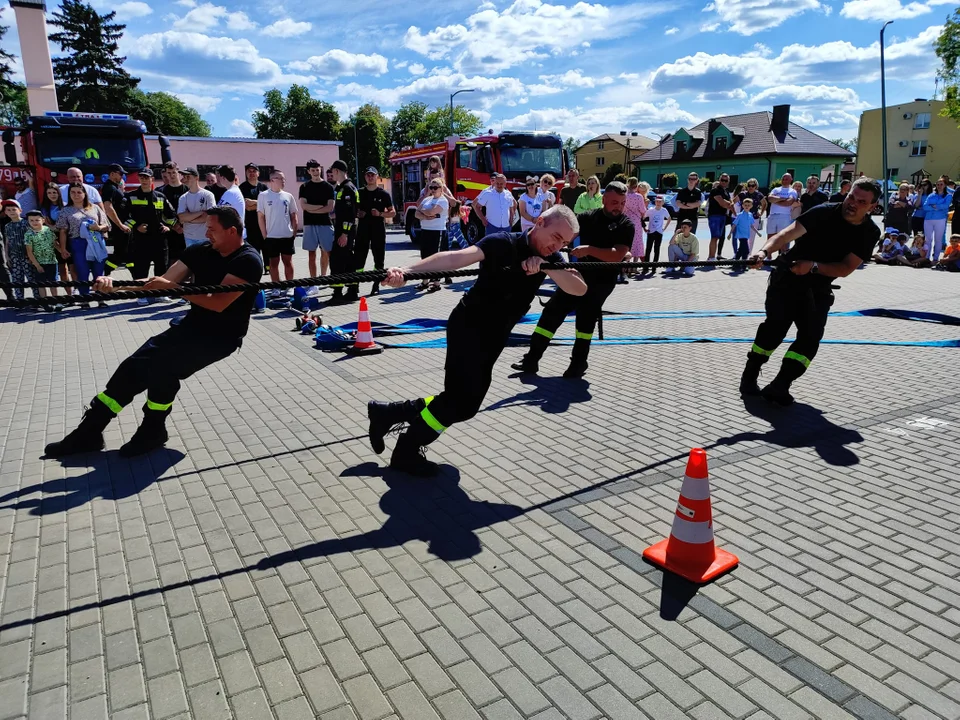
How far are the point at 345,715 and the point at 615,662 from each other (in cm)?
107

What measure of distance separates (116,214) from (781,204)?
13.7 meters

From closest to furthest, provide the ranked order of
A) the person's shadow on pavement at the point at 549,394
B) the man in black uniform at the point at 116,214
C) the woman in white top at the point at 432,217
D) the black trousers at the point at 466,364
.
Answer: the black trousers at the point at 466,364 < the person's shadow on pavement at the point at 549,394 < the man in black uniform at the point at 116,214 < the woman in white top at the point at 432,217

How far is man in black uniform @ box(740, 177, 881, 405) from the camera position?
5480mm

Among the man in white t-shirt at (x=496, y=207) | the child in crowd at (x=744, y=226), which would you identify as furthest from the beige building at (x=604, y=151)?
the man in white t-shirt at (x=496, y=207)

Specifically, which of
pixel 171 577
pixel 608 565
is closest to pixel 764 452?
pixel 608 565

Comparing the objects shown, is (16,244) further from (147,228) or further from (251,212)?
(251,212)

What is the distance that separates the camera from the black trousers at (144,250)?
10.4 m

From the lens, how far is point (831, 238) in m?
5.57

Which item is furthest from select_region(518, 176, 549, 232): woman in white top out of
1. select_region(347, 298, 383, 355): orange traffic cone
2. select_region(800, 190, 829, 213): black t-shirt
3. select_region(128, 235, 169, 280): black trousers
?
select_region(800, 190, 829, 213): black t-shirt

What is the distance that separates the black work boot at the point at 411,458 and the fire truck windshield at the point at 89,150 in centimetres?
1427

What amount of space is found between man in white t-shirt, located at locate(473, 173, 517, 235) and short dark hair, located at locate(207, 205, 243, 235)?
25.4 feet

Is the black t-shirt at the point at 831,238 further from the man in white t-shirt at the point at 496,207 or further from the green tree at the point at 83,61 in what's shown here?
the green tree at the point at 83,61

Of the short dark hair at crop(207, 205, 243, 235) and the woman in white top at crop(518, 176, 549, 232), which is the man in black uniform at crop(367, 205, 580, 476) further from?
the woman in white top at crop(518, 176, 549, 232)

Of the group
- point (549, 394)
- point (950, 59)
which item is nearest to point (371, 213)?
point (549, 394)
